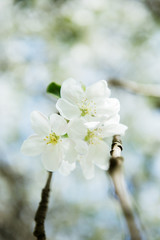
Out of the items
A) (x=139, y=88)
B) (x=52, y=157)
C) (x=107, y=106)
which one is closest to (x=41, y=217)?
(x=52, y=157)

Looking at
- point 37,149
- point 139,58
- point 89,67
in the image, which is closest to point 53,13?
point 89,67

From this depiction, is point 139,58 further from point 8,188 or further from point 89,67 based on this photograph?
point 8,188

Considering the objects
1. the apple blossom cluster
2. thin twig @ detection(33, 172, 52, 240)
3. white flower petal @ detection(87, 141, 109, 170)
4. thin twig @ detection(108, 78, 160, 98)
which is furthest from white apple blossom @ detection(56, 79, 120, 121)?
thin twig @ detection(108, 78, 160, 98)

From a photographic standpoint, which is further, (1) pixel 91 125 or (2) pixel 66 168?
(2) pixel 66 168

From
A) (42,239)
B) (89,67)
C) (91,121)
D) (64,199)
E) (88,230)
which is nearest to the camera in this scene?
(42,239)

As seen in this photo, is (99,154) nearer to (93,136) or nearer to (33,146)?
(93,136)

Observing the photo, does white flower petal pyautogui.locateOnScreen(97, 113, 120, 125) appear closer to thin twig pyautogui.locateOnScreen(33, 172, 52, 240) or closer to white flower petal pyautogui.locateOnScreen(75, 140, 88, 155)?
white flower petal pyautogui.locateOnScreen(75, 140, 88, 155)
